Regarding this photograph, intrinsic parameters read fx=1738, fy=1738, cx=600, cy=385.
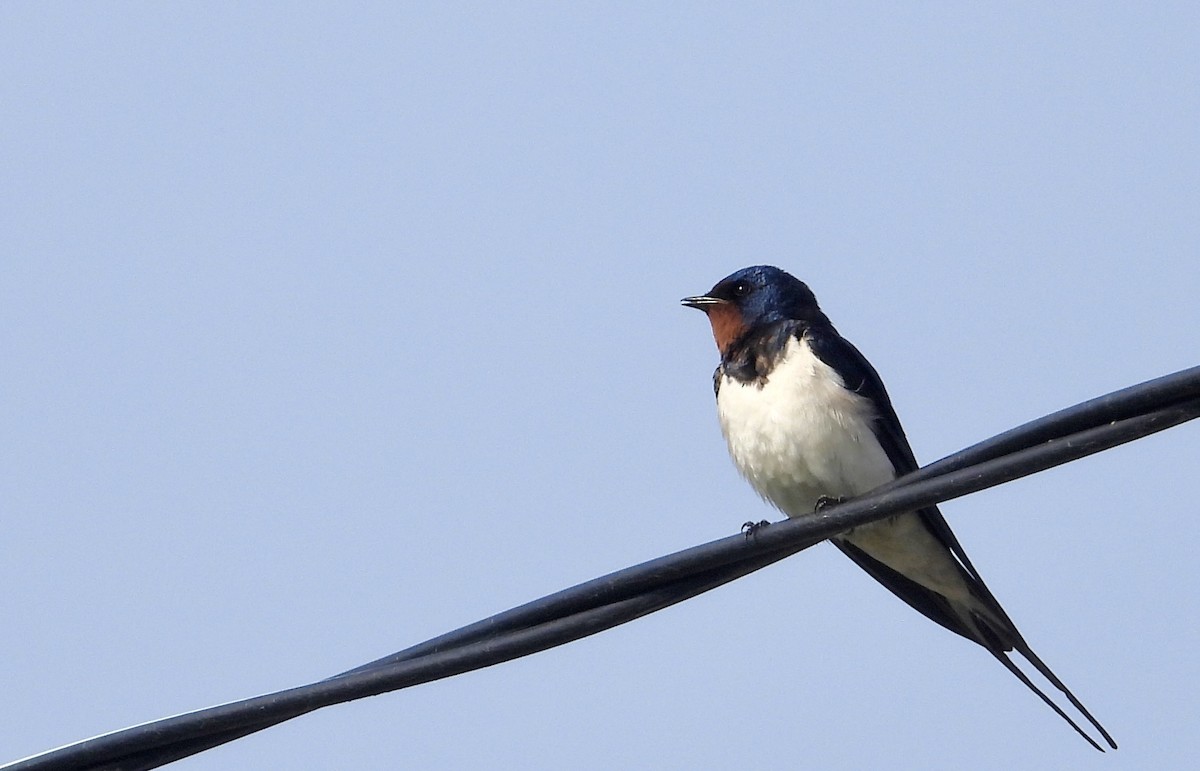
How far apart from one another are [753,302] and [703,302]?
231 mm

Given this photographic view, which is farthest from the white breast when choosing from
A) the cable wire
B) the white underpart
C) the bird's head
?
the cable wire

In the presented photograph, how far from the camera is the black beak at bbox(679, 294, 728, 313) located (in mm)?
5492

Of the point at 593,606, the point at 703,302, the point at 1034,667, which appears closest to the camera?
the point at 593,606

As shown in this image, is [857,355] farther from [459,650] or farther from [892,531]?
[459,650]

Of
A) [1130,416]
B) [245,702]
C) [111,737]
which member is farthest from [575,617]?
[1130,416]

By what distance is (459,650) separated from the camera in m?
2.86

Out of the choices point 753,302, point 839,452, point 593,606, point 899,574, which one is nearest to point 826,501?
point 839,452

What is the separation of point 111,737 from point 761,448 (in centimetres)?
244

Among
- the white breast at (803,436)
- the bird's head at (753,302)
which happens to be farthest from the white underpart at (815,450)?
the bird's head at (753,302)

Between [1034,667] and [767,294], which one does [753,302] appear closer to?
[767,294]

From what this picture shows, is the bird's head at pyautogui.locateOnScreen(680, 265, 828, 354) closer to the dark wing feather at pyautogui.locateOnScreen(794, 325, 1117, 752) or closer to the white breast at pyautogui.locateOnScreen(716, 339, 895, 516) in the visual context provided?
the dark wing feather at pyautogui.locateOnScreen(794, 325, 1117, 752)

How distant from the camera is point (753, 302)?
5398 mm

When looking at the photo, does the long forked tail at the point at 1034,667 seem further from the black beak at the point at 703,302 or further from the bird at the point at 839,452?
the black beak at the point at 703,302

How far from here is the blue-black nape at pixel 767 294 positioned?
5328 mm
